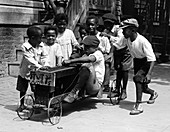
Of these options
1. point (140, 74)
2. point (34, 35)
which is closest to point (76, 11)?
point (140, 74)

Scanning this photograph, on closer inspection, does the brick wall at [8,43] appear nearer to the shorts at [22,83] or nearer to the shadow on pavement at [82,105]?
the shadow on pavement at [82,105]

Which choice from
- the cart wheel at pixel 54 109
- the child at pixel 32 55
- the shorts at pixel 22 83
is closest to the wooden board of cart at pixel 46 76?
the child at pixel 32 55

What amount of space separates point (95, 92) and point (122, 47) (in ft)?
4.87

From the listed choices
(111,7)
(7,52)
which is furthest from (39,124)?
(111,7)

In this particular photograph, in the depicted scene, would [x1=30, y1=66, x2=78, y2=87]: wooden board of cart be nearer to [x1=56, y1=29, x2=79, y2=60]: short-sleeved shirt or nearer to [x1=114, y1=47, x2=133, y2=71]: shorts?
[x1=56, y1=29, x2=79, y2=60]: short-sleeved shirt

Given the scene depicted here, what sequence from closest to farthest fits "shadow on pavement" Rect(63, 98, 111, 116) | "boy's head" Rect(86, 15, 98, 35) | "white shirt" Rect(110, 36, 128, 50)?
"shadow on pavement" Rect(63, 98, 111, 116) → "boy's head" Rect(86, 15, 98, 35) → "white shirt" Rect(110, 36, 128, 50)

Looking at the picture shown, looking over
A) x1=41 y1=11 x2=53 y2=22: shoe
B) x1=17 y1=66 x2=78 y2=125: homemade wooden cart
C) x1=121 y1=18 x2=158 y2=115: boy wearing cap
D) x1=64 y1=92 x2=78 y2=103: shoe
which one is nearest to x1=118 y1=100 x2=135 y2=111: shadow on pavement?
x1=121 y1=18 x2=158 y2=115: boy wearing cap

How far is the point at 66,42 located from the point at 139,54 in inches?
58.4

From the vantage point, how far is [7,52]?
1012 cm

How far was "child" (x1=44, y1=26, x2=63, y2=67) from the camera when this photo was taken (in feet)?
21.1

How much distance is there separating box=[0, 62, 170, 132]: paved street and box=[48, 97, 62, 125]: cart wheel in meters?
0.09

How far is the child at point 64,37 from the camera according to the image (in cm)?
710

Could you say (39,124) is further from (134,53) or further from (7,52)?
(7,52)

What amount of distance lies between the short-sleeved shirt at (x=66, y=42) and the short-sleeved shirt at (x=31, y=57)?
1.03 metres
